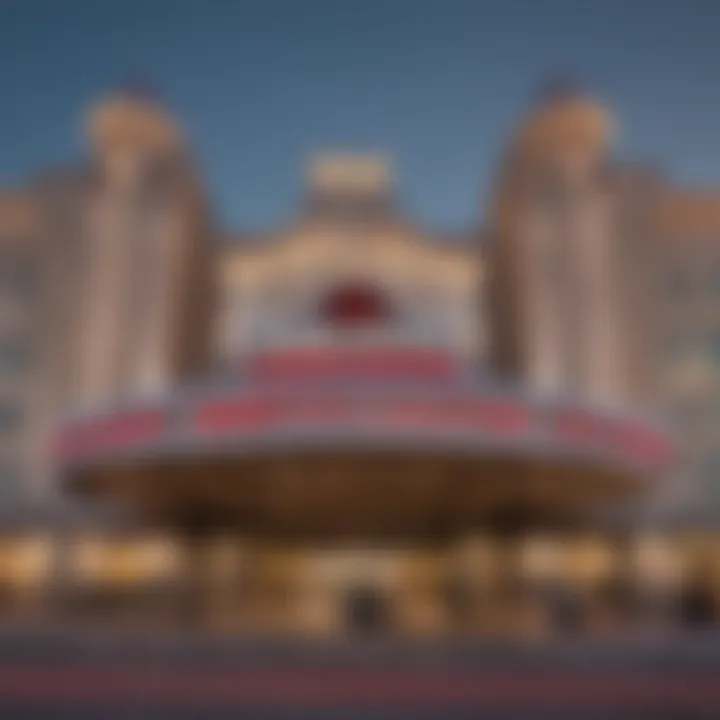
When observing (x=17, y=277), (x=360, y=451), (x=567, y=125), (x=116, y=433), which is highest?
(x=567, y=125)

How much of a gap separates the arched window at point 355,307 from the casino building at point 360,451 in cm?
5

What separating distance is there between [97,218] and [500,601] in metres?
36.0

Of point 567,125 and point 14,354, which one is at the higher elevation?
point 567,125

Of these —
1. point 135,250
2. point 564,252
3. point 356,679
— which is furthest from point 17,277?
point 356,679

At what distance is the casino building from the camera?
46.0 ft

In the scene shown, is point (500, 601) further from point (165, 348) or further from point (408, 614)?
point (165, 348)

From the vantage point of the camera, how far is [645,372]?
45375 millimetres

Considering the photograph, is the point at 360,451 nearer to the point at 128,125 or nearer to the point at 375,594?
the point at 375,594

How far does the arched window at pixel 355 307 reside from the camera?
17828mm

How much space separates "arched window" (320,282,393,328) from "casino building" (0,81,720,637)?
5 centimetres

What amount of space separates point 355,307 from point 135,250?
3023cm

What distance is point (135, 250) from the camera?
46.4 meters

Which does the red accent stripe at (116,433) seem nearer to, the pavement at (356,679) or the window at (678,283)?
the pavement at (356,679)

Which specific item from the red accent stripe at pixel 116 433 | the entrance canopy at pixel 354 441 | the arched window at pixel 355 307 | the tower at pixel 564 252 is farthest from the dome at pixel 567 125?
the red accent stripe at pixel 116 433
